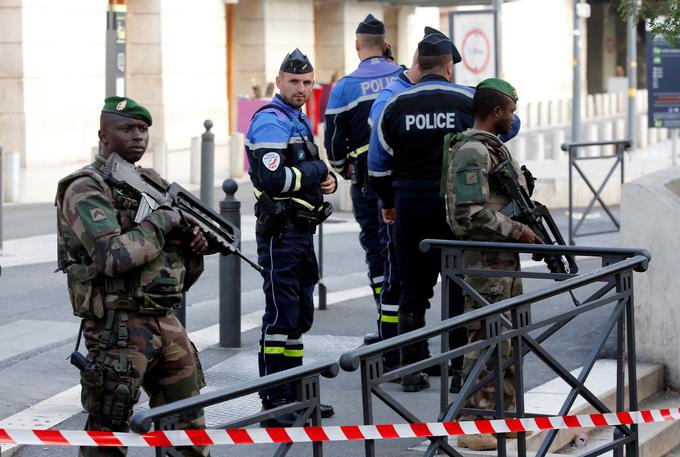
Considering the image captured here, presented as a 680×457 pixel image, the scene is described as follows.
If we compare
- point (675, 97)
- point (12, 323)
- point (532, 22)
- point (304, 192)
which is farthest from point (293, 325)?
point (532, 22)

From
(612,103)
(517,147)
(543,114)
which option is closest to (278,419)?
(517,147)

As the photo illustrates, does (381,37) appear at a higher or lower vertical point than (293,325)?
higher

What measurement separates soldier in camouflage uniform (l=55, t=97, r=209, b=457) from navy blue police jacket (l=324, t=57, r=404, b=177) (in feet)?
10.8

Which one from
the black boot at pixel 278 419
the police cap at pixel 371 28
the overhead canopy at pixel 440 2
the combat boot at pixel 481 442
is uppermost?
the overhead canopy at pixel 440 2

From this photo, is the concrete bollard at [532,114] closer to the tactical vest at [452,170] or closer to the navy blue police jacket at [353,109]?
the navy blue police jacket at [353,109]

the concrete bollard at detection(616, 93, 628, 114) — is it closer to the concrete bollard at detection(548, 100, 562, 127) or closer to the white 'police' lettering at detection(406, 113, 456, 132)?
the concrete bollard at detection(548, 100, 562, 127)

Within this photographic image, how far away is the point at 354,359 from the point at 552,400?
319 cm

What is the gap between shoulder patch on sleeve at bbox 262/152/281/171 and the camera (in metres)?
6.81

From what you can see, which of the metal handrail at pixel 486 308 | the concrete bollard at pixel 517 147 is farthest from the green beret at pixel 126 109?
the concrete bollard at pixel 517 147

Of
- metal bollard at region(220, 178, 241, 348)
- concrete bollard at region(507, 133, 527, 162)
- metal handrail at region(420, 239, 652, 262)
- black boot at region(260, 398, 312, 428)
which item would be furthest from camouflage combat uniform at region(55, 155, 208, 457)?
concrete bollard at region(507, 133, 527, 162)

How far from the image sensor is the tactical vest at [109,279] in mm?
5055

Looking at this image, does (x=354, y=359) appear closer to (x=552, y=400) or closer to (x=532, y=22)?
(x=552, y=400)

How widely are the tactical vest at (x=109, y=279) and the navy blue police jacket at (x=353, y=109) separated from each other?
11.3 ft

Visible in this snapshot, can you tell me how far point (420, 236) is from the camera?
745 cm
